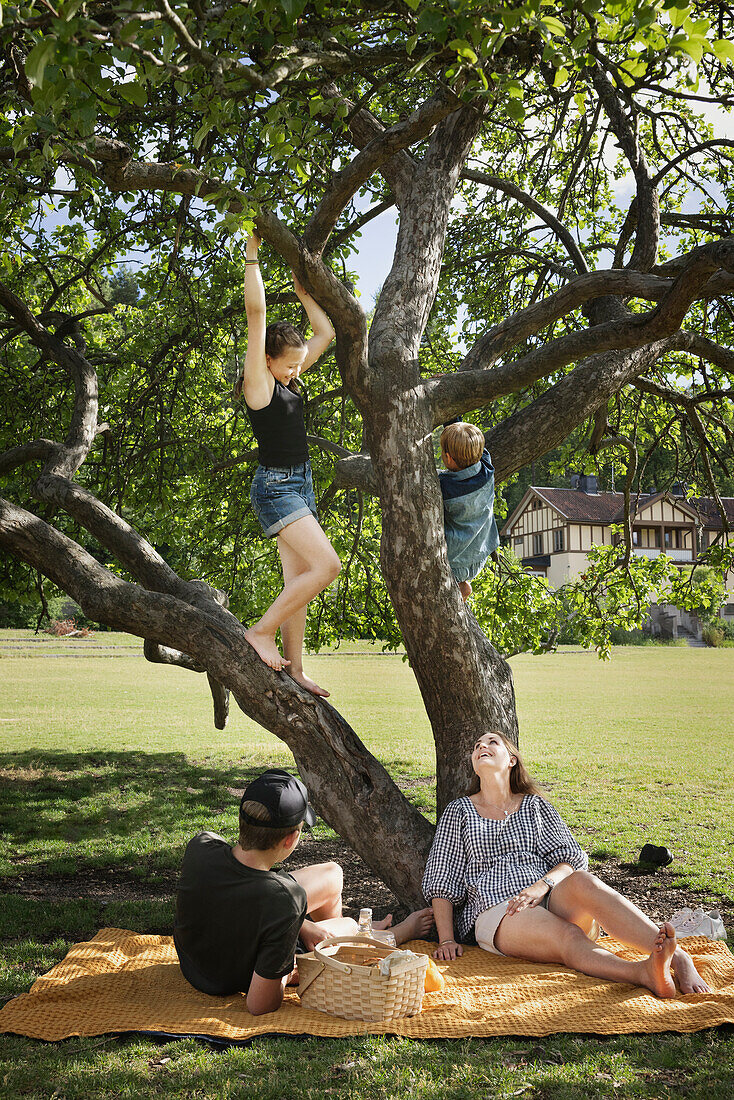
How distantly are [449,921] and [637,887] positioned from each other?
2.69 m

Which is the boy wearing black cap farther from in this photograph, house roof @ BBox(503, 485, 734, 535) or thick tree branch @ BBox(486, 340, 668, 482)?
house roof @ BBox(503, 485, 734, 535)

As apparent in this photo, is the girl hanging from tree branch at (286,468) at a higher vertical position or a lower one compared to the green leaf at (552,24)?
lower

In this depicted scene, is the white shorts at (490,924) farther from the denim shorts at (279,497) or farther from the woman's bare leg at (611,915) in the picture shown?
the denim shorts at (279,497)

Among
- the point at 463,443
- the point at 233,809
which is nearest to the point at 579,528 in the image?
the point at 233,809

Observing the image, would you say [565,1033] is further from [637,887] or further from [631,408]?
[631,408]

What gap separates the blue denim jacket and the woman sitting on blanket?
1255 millimetres

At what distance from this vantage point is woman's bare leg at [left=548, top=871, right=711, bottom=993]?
4012mm

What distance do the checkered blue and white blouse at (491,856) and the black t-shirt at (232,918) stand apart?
1172 millimetres

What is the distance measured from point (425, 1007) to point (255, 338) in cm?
337

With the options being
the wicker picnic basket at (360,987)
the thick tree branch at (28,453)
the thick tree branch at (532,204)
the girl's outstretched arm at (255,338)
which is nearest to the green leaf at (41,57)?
the girl's outstretched arm at (255,338)

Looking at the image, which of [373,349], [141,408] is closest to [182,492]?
[141,408]

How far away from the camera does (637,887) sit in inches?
265

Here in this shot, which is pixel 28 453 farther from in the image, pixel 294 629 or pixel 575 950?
pixel 575 950

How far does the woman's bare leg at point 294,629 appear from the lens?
5148mm
